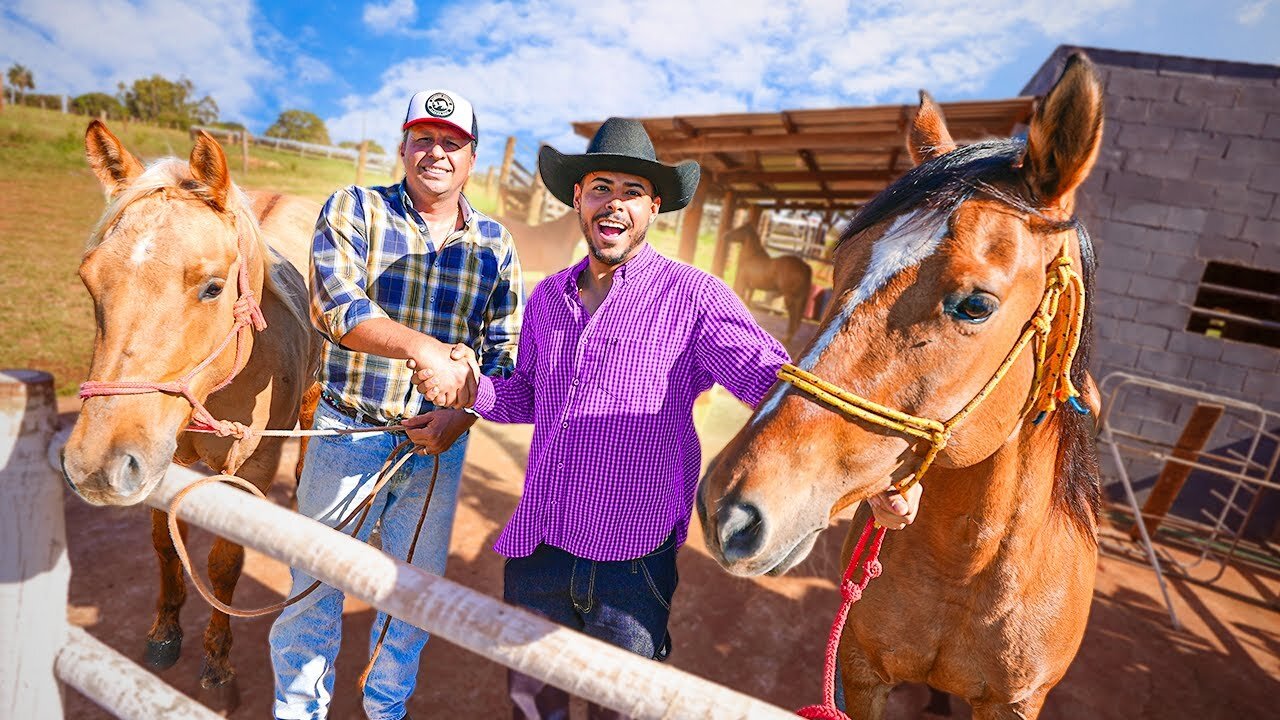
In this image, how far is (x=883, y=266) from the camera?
120cm

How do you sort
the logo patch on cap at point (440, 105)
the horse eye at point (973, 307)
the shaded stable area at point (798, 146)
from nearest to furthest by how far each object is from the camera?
the horse eye at point (973, 307) < the logo patch on cap at point (440, 105) < the shaded stable area at point (798, 146)

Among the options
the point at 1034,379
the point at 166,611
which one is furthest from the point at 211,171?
the point at 1034,379

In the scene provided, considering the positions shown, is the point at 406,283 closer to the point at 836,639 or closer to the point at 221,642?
the point at 836,639

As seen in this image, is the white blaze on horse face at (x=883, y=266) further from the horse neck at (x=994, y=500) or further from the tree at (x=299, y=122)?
the tree at (x=299, y=122)

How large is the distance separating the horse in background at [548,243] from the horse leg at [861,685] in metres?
14.2

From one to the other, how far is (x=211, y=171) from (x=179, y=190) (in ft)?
0.42

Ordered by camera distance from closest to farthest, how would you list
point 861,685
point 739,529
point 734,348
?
1. point 739,529
2. point 734,348
3. point 861,685

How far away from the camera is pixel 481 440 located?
22.4 ft

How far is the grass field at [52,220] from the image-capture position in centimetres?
708

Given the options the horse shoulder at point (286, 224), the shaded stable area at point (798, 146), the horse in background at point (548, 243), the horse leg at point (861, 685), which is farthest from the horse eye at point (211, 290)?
the horse in background at point (548, 243)

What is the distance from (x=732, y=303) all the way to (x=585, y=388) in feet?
1.79

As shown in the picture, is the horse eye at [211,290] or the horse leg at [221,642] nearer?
the horse eye at [211,290]

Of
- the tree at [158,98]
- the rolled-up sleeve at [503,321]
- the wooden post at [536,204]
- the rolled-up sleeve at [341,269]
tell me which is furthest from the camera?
the tree at [158,98]

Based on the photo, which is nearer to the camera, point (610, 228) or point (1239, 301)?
point (610, 228)
